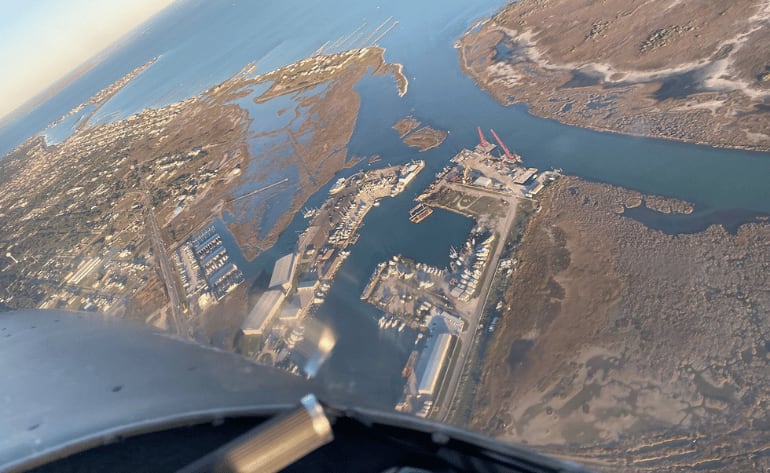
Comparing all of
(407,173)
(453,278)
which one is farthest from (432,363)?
(407,173)

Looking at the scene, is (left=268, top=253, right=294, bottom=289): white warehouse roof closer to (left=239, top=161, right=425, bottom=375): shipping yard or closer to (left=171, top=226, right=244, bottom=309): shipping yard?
(left=239, top=161, right=425, bottom=375): shipping yard

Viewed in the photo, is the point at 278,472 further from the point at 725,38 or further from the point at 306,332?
the point at 725,38

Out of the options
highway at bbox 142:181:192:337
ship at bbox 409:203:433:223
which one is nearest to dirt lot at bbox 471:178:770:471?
ship at bbox 409:203:433:223

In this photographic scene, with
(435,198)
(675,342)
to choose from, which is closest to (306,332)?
(435,198)

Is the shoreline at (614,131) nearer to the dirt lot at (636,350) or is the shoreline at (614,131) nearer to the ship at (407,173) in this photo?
the dirt lot at (636,350)

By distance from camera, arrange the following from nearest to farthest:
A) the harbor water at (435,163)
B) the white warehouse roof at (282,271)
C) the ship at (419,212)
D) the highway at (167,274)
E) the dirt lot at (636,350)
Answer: the dirt lot at (636,350) → the harbor water at (435,163) → the highway at (167,274) → the white warehouse roof at (282,271) → the ship at (419,212)

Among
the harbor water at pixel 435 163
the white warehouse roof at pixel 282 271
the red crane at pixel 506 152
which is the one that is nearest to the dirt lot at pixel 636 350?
the harbor water at pixel 435 163
